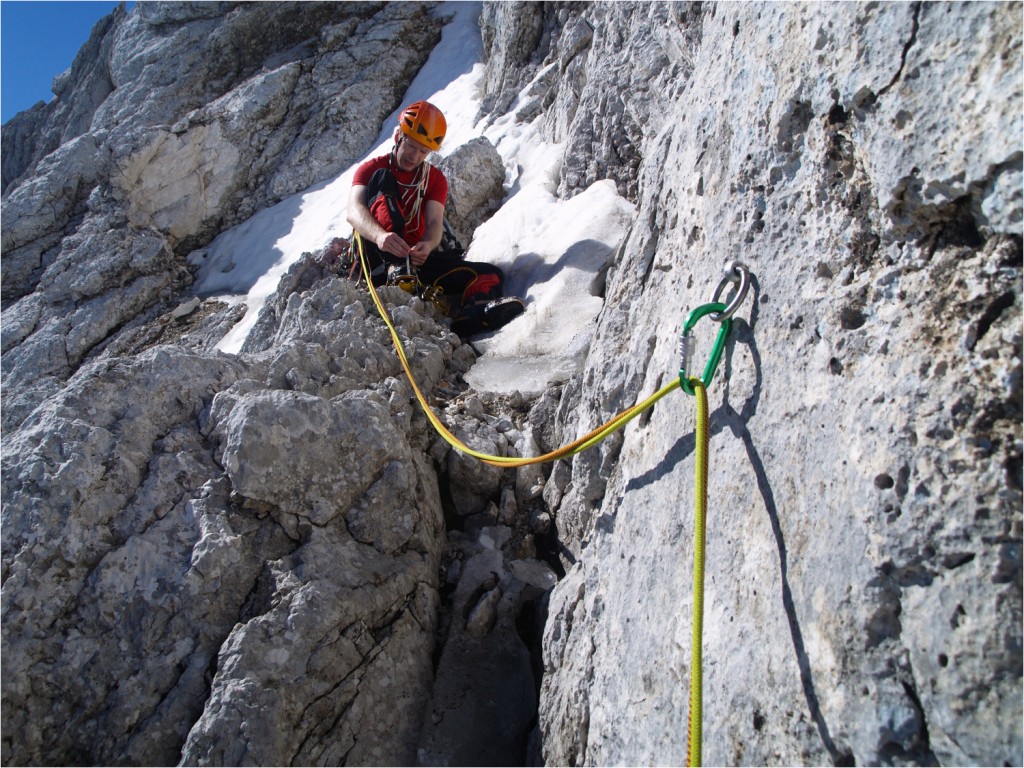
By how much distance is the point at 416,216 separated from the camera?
6547 millimetres

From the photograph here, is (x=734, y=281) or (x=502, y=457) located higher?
(x=734, y=281)

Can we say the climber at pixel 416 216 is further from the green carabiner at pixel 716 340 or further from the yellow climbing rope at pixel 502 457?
the green carabiner at pixel 716 340

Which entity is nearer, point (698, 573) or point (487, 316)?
point (698, 573)

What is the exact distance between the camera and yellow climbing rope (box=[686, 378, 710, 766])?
193 centimetres

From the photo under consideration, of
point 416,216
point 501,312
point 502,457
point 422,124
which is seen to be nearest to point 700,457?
point 502,457

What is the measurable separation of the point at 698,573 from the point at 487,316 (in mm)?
4051

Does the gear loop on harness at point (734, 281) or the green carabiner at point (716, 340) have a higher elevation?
the gear loop on harness at point (734, 281)

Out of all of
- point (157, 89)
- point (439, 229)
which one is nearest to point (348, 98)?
point (157, 89)

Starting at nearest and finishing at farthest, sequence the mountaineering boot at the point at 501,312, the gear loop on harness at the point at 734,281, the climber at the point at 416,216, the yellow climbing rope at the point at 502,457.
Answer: the gear loop on harness at the point at 734,281
the yellow climbing rope at the point at 502,457
the mountaineering boot at the point at 501,312
the climber at the point at 416,216

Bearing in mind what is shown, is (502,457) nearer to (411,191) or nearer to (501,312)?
(501,312)

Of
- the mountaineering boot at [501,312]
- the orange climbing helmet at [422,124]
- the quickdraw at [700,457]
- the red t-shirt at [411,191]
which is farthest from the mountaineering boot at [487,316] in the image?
the quickdraw at [700,457]

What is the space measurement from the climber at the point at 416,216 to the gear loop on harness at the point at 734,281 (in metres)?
3.78

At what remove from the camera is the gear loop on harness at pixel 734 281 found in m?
2.37

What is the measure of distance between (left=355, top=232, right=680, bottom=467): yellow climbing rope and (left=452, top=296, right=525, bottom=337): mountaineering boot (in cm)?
74
